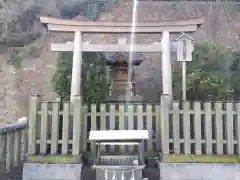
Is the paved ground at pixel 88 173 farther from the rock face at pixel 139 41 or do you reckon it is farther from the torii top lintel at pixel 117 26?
the rock face at pixel 139 41

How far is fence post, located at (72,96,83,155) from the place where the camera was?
191 inches

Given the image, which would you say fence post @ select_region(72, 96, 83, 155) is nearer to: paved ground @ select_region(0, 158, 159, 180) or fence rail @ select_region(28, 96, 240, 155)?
fence rail @ select_region(28, 96, 240, 155)

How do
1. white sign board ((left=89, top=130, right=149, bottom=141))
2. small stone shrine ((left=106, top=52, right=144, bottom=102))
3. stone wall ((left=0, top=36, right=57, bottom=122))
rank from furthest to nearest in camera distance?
stone wall ((left=0, top=36, right=57, bottom=122)), small stone shrine ((left=106, top=52, right=144, bottom=102)), white sign board ((left=89, top=130, right=149, bottom=141))

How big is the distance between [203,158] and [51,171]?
263 cm

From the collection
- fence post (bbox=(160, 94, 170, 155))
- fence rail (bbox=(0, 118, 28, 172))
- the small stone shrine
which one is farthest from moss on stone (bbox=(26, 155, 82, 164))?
the small stone shrine

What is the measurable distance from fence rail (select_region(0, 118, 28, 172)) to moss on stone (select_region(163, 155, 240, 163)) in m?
2.63

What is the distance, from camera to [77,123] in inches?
193

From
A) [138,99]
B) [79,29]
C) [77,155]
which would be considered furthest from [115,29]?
[77,155]

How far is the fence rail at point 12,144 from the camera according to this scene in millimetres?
4336

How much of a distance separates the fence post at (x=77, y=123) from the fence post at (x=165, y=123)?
1.47 m

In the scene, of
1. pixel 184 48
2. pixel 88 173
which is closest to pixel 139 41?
pixel 184 48

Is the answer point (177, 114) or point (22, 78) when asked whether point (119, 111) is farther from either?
point (22, 78)

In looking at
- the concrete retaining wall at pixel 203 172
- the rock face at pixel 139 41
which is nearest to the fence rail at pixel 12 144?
the concrete retaining wall at pixel 203 172

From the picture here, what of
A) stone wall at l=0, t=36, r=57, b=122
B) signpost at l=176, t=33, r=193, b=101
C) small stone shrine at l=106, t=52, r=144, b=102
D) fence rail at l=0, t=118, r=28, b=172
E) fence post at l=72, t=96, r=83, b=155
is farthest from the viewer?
stone wall at l=0, t=36, r=57, b=122
